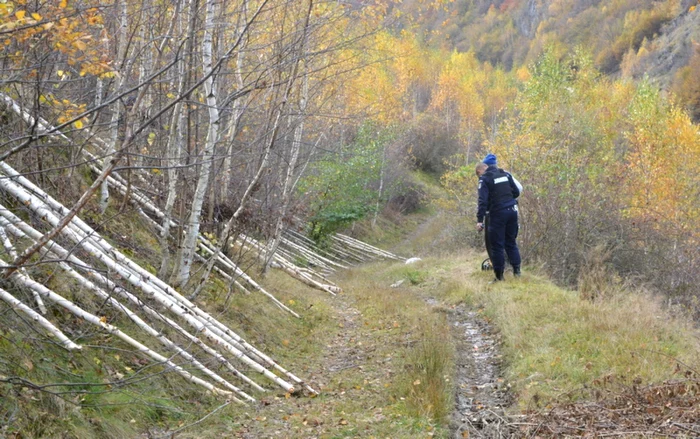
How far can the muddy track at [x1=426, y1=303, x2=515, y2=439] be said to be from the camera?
4.98 metres

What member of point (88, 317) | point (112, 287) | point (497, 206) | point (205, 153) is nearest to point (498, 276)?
point (497, 206)

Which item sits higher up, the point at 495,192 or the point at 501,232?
the point at 495,192

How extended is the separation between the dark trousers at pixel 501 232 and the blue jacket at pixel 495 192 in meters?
0.12

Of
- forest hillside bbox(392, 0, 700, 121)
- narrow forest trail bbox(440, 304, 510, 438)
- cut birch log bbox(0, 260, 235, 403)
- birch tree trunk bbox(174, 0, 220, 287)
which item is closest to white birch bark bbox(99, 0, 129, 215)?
birch tree trunk bbox(174, 0, 220, 287)

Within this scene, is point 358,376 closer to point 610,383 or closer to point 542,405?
point 542,405

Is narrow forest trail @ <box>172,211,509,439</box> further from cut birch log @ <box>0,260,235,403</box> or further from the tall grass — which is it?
cut birch log @ <box>0,260,235,403</box>

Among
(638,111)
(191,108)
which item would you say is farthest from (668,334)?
(638,111)

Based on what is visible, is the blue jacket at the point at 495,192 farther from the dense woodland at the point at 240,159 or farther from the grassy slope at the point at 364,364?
the dense woodland at the point at 240,159

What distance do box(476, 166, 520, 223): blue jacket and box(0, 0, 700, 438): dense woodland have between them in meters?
1.77

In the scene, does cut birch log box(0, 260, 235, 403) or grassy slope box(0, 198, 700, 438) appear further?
cut birch log box(0, 260, 235, 403)

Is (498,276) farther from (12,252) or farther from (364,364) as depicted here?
(12,252)

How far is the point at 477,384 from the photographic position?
629 cm

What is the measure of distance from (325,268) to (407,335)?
9.30 metres

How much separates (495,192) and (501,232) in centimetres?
67
